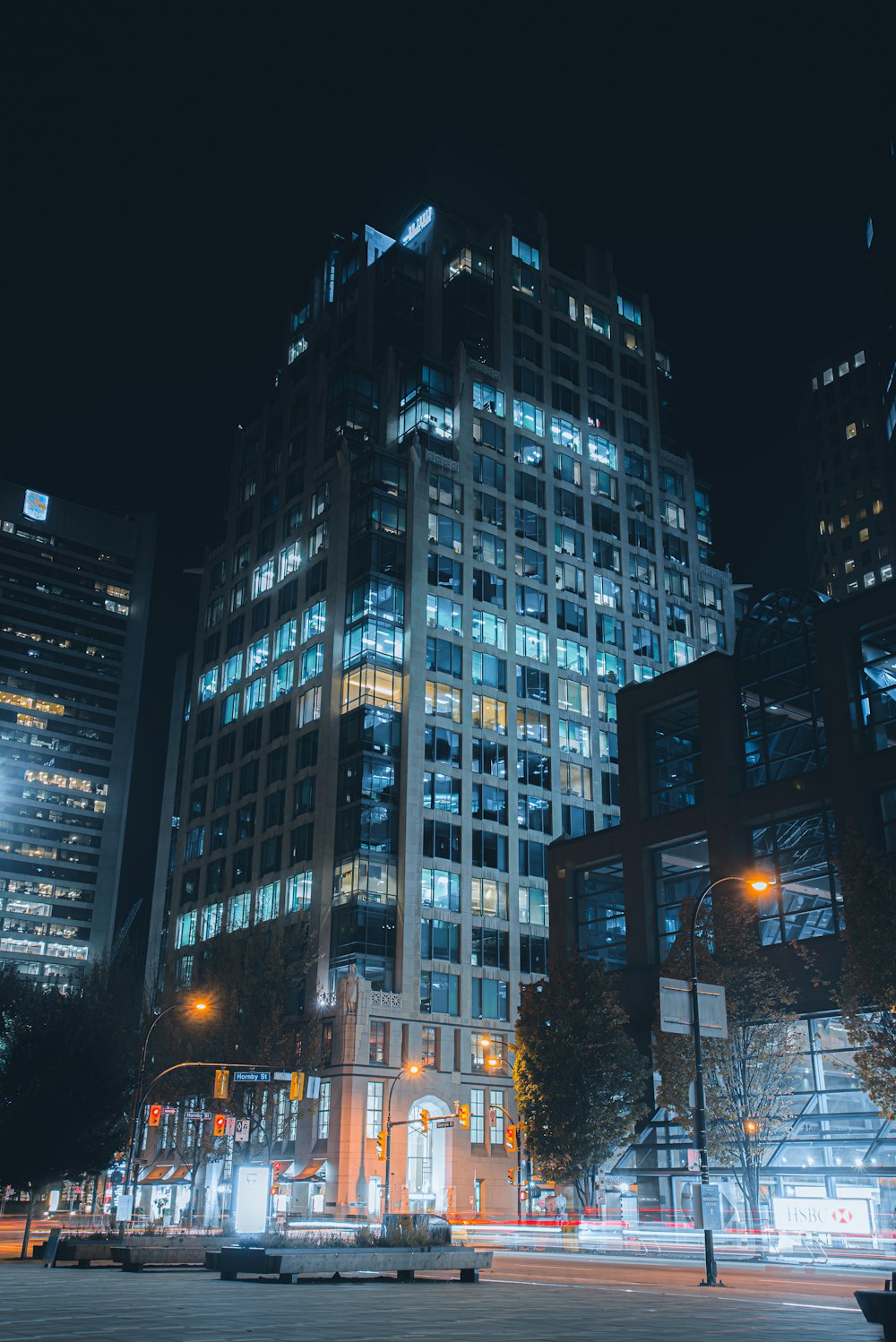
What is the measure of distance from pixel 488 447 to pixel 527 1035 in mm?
63054

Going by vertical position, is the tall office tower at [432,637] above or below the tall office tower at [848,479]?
below

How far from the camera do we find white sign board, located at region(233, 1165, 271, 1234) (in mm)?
36562

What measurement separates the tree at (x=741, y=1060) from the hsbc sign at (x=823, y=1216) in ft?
10.9

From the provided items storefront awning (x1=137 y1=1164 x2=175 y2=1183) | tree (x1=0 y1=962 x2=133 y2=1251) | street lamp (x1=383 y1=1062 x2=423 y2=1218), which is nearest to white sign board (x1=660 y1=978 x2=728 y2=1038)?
tree (x1=0 y1=962 x2=133 y2=1251)

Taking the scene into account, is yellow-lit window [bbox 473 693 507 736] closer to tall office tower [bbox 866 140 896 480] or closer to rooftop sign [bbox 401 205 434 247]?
tall office tower [bbox 866 140 896 480]

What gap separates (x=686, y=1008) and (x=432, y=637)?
214ft

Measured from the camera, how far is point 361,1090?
77.3 metres

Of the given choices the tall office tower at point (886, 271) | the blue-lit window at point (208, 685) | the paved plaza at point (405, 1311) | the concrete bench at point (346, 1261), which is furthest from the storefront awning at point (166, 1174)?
the tall office tower at point (886, 271)

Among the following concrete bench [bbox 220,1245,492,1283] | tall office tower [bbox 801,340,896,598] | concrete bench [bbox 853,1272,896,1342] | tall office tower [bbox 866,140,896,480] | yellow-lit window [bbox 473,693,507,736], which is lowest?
concrete bench [bbox 220,1245,492,1283]

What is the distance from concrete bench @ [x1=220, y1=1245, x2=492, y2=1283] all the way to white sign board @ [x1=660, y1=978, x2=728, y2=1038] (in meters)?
7.11

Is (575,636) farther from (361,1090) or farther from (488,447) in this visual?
(361,1090)

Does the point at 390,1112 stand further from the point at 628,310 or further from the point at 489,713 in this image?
the point at 628,310

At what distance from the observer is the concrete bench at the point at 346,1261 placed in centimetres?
2552

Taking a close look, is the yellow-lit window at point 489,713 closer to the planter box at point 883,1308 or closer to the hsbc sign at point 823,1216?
the hsbc sign at point 823,1216
